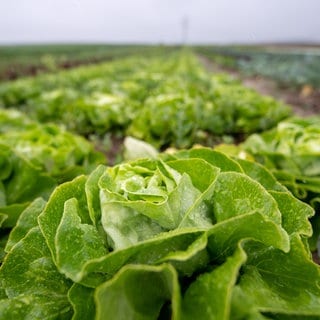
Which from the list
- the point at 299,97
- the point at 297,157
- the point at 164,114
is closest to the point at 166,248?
the point at 297,157

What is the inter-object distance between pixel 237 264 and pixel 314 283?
346 mm

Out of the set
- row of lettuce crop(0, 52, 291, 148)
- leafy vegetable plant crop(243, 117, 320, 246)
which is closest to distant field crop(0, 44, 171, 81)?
row of lettuce crop(0, 52, 291, 148)

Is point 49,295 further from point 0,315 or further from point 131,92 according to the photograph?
point 131,92

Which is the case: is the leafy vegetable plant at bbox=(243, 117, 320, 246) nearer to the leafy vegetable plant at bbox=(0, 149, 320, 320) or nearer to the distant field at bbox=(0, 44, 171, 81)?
the leafy vegetable plant at bbox=(0, 149, 320, 320)

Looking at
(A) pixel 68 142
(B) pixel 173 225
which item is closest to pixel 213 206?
(B) pixel 173 225

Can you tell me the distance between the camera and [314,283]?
1227 mm

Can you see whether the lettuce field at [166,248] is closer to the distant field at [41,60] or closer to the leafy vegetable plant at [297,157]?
the leafy vegetable plant at [297,157]

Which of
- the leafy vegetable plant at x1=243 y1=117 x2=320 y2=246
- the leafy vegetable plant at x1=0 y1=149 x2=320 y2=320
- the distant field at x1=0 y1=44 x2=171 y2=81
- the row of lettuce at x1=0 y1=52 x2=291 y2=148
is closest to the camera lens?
the leafy vegetable plant at x1=0 y1=149 x2=320 y2=320

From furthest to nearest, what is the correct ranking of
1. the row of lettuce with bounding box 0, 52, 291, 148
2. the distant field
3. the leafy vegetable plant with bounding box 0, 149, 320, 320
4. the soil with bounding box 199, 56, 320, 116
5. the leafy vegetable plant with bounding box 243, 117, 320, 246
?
the distant field, the soil with bounding box 199, 56, 320, 116, the row of lettuce with bounding box 0, 52, 291, 148, the leafy vegetable plant with bounding box 243, 117, 320, 246, the leafy vegetable plant with bounding box 0, 149, 320, 320

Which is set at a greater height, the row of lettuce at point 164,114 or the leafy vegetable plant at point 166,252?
the leafy vegetable plant at point 166,252

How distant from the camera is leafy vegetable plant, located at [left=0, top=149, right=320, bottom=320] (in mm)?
1094

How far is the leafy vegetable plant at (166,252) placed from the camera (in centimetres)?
109

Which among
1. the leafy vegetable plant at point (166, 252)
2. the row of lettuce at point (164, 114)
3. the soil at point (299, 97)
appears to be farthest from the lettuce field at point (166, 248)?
the soil at point (299, 97)

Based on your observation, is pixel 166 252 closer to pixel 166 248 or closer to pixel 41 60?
pixel 166 248
